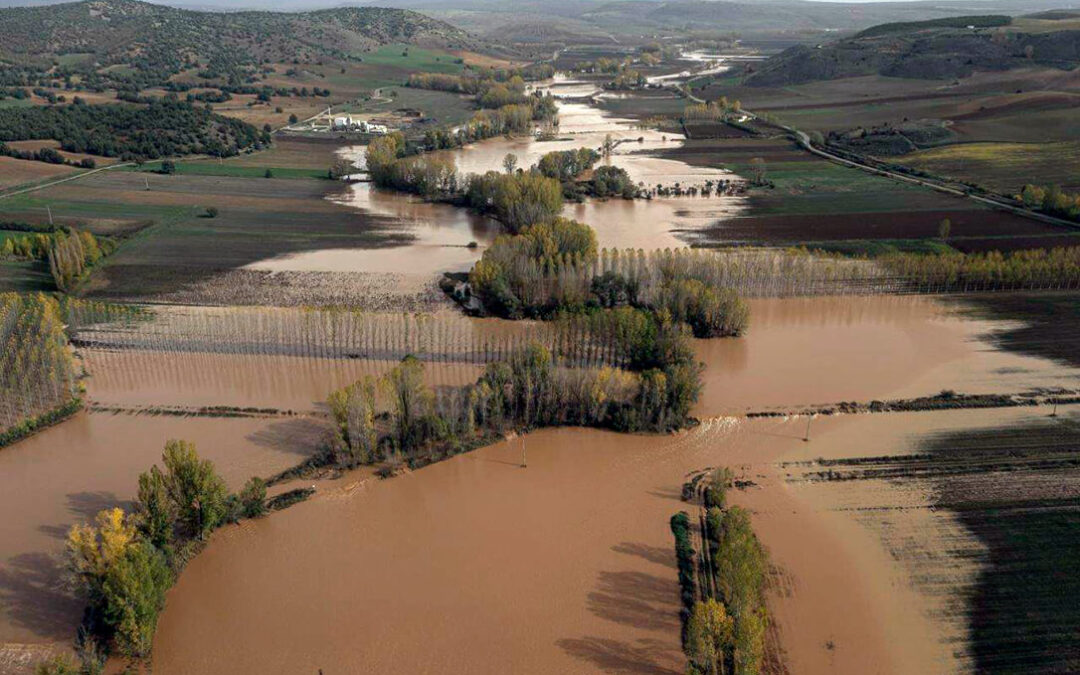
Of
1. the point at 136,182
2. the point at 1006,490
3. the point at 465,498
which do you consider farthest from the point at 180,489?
the point at 136,182

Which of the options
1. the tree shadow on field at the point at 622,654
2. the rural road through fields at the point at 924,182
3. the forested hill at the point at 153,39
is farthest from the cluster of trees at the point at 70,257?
the forested hill at the point at 153,39

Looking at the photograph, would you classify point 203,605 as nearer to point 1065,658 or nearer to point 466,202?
point 1065,658

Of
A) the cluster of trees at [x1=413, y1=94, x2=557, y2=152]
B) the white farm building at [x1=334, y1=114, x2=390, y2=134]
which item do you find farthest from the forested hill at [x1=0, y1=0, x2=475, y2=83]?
the cluster of trees at [x1=413, y1=94, x2=557, y2=152]

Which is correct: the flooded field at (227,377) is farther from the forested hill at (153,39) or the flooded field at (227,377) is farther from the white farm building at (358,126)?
the forested hill at (153,39)

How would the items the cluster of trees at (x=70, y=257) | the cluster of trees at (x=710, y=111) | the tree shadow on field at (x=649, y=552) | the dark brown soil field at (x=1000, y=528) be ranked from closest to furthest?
the dark brown soil field at (x=1000, y=528) < the tree shadow on field at (x=649, y=552) < the cluster of trees at (x=70, y=257) < the cluster of trees at (x=710, y=111)

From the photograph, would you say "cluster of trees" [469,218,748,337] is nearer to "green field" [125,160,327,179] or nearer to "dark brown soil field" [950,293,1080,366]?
"dark brown soil field" [950,293,1080,366]

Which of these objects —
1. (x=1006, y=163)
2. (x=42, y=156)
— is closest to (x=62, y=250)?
(x=42, y=156)
